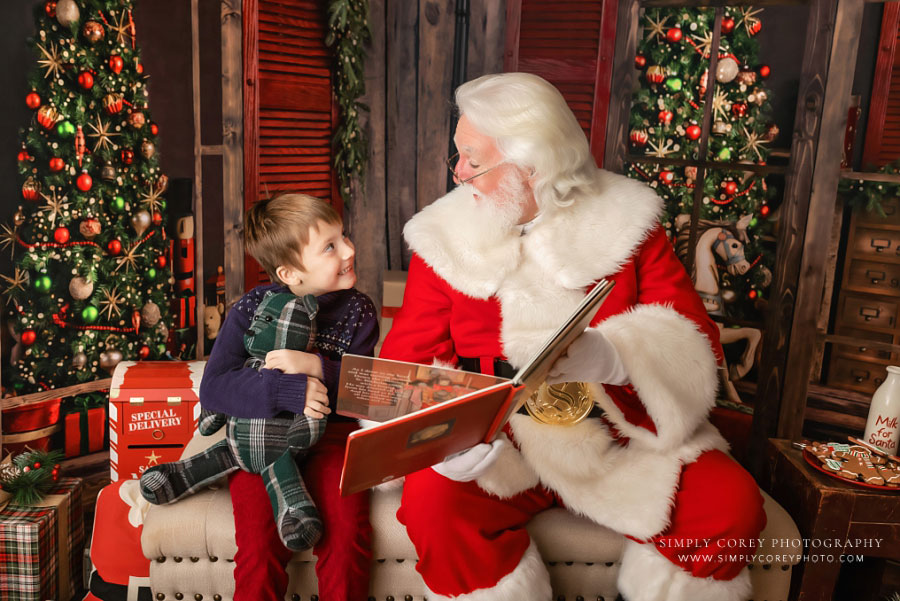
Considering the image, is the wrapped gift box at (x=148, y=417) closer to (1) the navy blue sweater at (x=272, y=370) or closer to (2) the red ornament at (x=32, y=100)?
(1) the navy blue sweater at (x=272, y=370)

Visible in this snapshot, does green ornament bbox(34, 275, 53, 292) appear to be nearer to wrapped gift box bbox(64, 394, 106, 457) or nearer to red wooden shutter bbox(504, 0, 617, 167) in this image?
wrapped gift box bbox(64, 394, 106, 457)

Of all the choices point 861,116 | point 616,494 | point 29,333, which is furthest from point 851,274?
point 29,333

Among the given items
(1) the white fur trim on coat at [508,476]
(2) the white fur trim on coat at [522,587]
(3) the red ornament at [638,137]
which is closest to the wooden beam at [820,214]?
(3) the red ornament at [638,137]

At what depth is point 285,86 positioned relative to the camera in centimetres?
341

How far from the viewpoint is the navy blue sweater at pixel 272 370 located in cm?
192

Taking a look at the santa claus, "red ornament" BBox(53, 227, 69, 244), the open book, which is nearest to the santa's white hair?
the santa claus

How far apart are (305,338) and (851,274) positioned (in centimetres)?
221

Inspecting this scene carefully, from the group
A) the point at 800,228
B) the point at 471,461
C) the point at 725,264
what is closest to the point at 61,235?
the point at 471,461

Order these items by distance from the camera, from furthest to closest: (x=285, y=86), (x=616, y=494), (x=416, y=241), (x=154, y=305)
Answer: (x=285, y=86), (x=154, y=305), (x=416, y=241), (x=616, y=494)

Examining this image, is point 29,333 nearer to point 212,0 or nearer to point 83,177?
point 83,177

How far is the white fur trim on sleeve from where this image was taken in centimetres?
189

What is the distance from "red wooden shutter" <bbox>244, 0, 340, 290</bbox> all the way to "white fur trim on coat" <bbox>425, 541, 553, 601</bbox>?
6.85 feet

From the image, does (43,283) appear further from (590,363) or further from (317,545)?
(590,363)

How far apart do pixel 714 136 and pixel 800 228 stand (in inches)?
20.6
